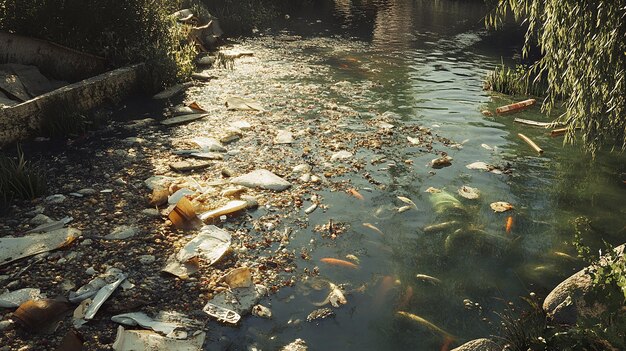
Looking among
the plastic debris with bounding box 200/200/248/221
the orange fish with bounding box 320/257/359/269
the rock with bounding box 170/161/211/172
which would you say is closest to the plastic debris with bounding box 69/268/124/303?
the plastic debris with bounding box 200/200/248/221

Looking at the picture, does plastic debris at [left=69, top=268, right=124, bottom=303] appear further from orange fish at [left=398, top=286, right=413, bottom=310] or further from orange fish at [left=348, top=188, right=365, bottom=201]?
orange fish at [left=348, top=188, right=365, bottom=201]

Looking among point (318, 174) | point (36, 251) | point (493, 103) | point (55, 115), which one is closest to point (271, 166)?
point (318, 174)

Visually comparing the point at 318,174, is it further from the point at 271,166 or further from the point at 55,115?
the point at 55,115

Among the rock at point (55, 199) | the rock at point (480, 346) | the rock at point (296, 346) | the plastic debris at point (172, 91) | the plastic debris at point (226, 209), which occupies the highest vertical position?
the plastic debris at point (172, 91)

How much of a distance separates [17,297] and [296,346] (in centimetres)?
202

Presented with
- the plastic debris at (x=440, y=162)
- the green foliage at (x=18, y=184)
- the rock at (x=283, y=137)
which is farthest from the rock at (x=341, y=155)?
the green foliage at (x=18, y=184)

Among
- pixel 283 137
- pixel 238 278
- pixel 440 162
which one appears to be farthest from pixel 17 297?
pixel 440 162

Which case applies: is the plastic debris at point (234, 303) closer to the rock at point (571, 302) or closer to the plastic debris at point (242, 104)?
the rock at point (571, 302)

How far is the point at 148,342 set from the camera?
3.07m

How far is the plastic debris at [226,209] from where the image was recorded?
4664 mm

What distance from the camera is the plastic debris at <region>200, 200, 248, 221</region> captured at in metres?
4.66

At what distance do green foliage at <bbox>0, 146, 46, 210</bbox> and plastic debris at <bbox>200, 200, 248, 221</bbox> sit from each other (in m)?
1.76

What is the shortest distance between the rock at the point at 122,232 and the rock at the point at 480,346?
2916 millimetres

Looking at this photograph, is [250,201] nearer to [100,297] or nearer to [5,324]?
[100,297]
